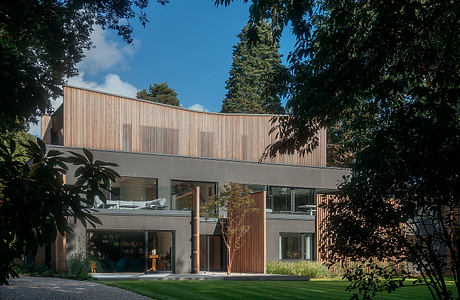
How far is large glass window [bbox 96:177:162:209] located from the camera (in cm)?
2141

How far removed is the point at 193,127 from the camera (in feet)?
86.5

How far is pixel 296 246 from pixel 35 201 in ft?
66.5

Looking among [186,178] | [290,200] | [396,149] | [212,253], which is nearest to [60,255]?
[186,178]

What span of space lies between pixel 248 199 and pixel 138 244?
5.24 m

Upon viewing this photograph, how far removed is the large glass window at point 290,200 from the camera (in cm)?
2467

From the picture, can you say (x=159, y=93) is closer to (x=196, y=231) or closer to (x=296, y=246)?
(x=296, y=246)

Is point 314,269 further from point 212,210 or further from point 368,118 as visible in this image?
point 368,118

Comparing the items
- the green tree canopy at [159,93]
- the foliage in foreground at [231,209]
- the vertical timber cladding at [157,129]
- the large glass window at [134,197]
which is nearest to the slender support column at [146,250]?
the large glass window at [134,197]

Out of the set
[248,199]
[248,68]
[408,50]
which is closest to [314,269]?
[248,199]

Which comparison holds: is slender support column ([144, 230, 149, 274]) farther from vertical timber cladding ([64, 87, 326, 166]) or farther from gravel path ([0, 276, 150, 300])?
gravel path ([0, 276, 150, 300])

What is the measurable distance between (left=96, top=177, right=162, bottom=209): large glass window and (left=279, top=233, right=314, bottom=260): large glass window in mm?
5782

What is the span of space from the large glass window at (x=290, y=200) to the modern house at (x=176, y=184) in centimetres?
5

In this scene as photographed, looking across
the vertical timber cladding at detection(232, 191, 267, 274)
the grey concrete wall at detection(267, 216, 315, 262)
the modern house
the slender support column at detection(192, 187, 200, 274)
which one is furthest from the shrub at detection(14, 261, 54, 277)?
the grey concrete wall at detection(267, 216, 315, 262)

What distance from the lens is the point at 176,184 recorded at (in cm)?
2419
